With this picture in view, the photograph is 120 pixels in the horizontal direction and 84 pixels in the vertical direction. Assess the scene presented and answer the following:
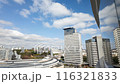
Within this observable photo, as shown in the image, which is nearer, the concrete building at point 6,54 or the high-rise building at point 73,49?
the concrete building at point 6,54

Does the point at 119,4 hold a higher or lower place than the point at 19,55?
higher

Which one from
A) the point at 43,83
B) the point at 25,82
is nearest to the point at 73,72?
the point at 43,83

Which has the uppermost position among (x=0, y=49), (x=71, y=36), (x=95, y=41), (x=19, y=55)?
(x=71, y=36)

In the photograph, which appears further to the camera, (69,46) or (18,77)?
(69,46)

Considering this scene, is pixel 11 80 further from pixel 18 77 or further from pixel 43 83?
pixel 43 83

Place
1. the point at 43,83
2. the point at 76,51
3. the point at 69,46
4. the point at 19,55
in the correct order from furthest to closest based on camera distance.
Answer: the point at 69,46, the point at 76,51, the point at 19,55, the point at 43,83

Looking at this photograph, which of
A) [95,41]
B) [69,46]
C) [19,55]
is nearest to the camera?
[19,55]

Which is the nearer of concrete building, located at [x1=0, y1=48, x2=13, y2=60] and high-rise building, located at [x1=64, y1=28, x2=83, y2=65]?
concrete building, located at [x1=0, y1=48, x2=13, y2=60]

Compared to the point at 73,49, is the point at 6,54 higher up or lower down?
lower down
